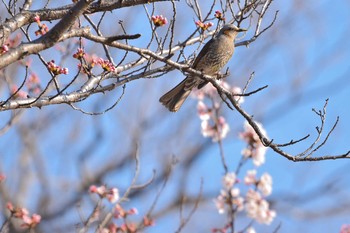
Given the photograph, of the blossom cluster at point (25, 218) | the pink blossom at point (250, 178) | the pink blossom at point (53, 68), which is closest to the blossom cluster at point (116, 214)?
the blossom cluster at point (25, 218)

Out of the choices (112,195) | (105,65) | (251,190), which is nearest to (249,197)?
(251,190)

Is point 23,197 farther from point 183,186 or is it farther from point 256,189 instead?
point 256,189

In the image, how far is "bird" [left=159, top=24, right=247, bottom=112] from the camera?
466 centimetres

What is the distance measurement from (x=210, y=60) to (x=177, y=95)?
695 mm

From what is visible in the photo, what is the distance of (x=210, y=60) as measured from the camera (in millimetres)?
5223

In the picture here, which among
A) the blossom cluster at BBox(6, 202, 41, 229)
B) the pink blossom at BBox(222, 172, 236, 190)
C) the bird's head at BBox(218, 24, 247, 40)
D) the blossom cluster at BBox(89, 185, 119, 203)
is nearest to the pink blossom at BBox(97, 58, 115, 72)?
the blossom cluster at BBox(6, 202, 41, 229)

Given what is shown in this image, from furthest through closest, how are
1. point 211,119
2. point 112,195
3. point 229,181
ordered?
point 211,119, point 229,181, point 112,195

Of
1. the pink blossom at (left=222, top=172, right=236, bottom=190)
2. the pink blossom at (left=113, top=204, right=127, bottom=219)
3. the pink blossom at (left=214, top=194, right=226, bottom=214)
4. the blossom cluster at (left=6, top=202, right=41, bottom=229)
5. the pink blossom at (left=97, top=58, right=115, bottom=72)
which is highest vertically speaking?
the pink blossom at (left=222, top=172, right=236, bottom=190)

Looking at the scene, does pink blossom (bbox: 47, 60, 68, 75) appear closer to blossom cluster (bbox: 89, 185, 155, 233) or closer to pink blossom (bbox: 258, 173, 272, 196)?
blossom cluster (bbox: 89, 185, 155, 233)

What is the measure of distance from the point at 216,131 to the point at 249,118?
2166 millimetres

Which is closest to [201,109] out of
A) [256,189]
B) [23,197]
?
[256,189]

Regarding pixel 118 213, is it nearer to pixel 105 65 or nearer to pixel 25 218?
pixel 25 218

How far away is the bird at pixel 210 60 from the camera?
15.3 ft

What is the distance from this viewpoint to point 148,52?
3.19 metres
